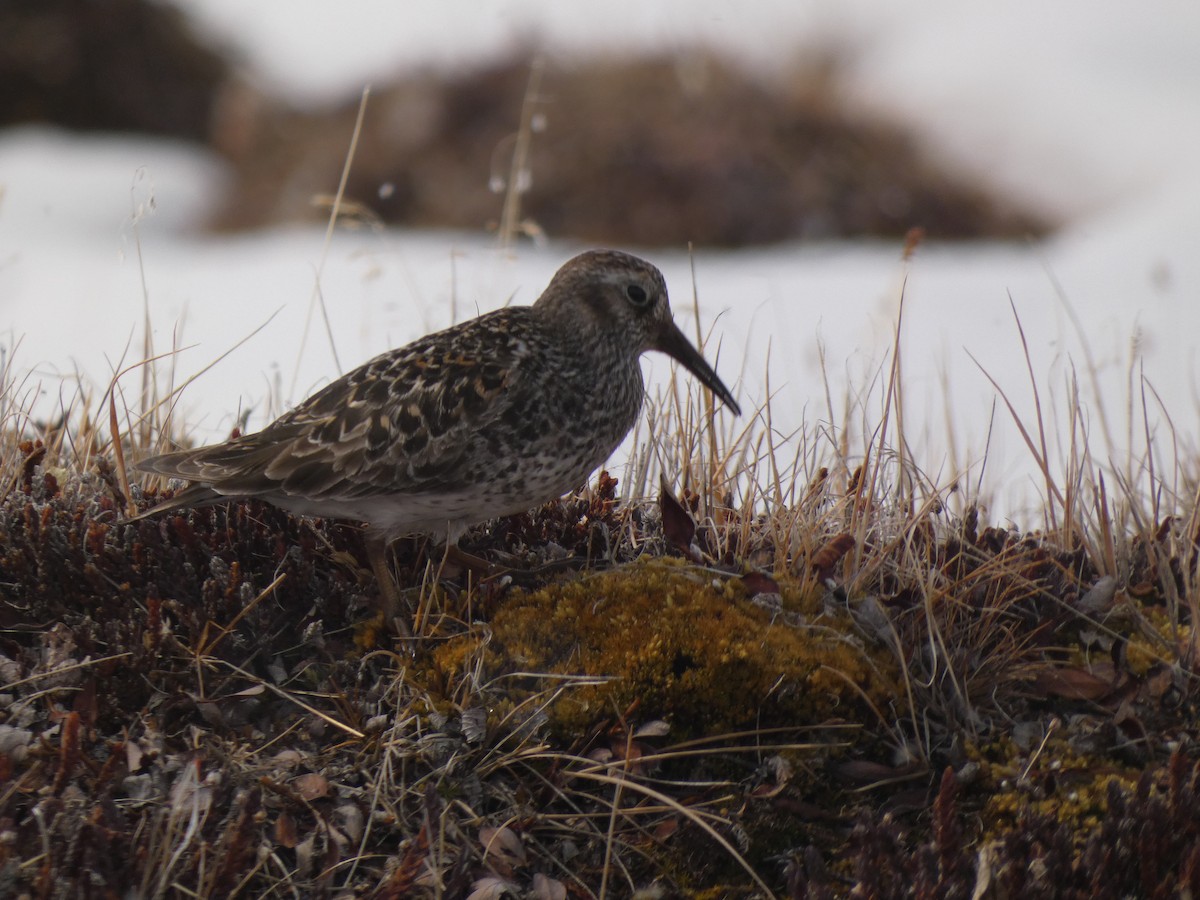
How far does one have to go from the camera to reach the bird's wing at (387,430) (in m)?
4.43

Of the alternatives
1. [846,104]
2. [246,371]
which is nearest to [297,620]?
[246,371]

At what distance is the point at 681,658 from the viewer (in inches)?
165

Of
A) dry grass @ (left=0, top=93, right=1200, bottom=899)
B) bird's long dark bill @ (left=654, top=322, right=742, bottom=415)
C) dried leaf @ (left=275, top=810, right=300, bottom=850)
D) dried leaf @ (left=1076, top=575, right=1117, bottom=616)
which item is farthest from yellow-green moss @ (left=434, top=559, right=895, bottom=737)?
bird's long dark bill @ (left=654, top=322, right=742, bottom=415)

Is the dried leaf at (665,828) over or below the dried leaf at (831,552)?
below

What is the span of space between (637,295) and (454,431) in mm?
976

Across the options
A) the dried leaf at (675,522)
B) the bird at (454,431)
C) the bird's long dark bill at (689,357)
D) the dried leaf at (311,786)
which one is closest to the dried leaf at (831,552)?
the dried leaf at (675,522)

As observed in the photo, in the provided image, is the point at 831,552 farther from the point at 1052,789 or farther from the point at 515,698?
the point at 515,698

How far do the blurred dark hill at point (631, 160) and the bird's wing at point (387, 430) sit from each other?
10511 mm

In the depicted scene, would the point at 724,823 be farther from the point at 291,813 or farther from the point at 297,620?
the point at 297,620

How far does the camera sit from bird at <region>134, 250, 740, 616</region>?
4410 mm

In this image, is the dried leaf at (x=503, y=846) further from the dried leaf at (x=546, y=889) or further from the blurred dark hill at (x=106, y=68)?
the blurred dark hill at (x=106, y=68)

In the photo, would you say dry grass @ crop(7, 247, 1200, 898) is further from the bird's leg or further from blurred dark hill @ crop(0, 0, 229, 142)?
blurred dark hill @ crop(0, 0, 229, 142)

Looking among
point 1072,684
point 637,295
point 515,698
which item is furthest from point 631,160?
point 515,698

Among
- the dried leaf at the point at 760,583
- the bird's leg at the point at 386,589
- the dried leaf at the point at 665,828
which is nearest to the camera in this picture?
the dried leaf at the point at 665,828
